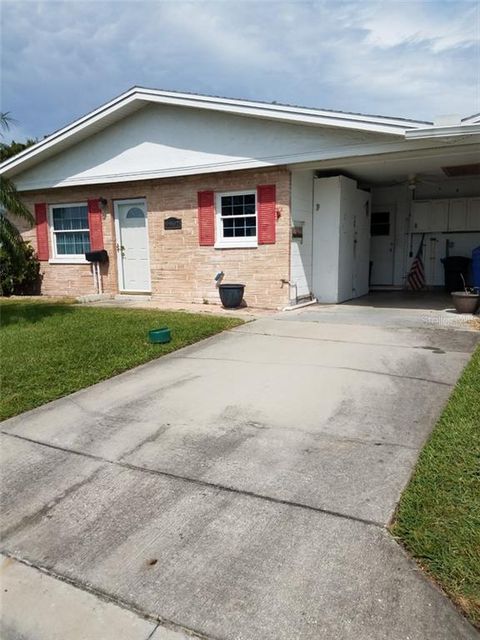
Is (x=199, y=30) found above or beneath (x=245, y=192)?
above

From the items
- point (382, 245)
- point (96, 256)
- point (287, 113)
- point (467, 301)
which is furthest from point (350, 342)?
point (382, 245)

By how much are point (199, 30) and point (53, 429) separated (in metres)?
8.17

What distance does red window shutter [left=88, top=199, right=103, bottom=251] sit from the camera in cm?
1223

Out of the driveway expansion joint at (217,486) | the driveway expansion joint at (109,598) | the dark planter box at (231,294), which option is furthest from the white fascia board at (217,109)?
the driveway expansion joint at (109,598)

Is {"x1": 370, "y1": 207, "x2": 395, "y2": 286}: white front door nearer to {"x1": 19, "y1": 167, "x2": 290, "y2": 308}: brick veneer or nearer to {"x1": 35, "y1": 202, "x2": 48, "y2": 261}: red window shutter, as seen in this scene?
{"x1": 19, "y1": 167, "x2": 290, "y2": 308}: brick veneer

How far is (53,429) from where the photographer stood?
383cm

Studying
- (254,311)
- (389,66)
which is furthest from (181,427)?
(389,66)

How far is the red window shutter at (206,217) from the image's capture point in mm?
10578

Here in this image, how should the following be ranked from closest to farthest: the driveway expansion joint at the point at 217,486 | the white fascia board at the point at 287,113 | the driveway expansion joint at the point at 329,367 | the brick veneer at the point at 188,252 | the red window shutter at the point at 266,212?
the driveway expansion joint at the point at 217,486
the driveway expansion joint at the point at 329,367
the white fascia board at the point at 287,113
the red window shutter at the point at 266,212
the brick veneer at the point at 188,252

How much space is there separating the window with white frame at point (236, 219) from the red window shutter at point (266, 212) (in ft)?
0.86

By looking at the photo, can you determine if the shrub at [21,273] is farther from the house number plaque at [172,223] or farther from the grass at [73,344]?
the house number plaque at [172,223]

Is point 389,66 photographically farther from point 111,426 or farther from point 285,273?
point 111,426

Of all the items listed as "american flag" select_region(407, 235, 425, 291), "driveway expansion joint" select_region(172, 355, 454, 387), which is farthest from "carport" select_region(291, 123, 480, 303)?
"driveway expansion joint" select_region(172, 355, 454, 387)

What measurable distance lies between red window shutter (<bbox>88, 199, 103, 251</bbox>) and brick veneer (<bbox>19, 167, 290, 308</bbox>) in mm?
158
